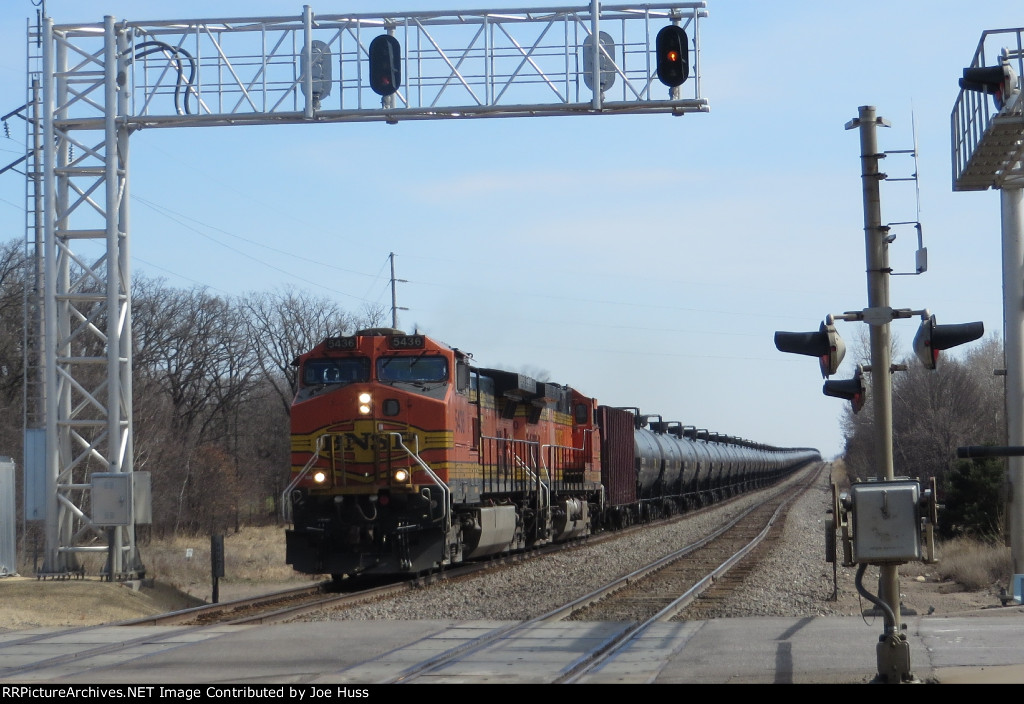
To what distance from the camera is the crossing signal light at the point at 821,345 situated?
27.7 feet

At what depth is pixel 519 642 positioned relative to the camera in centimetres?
1116

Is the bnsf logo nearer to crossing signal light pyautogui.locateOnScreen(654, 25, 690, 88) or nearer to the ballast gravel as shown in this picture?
the ballast gravel

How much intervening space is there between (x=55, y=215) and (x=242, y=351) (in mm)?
43319

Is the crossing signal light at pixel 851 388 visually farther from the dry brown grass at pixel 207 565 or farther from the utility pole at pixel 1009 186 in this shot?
the dry brown grass at pixel 207 565

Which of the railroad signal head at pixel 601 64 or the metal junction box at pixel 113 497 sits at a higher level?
the railroad signal head at pixel 601 64

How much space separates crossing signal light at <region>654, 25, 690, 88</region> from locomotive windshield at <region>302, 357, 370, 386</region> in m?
6.53

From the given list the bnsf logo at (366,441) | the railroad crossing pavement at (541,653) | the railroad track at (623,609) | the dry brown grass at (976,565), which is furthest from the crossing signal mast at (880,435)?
the bnsf logo at (366,441)

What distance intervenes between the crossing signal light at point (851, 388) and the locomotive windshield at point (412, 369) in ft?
33.3

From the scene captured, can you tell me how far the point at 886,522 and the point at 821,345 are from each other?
1391 mm

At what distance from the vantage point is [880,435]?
8367 millimetres

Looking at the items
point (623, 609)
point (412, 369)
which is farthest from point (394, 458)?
point (623, 609)

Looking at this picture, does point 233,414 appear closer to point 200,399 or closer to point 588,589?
point 200,399
